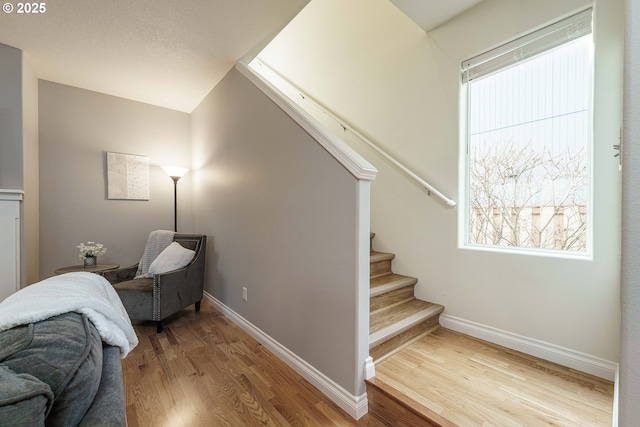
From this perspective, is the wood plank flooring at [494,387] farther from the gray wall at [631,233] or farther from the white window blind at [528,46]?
the white window blind at [528,46]

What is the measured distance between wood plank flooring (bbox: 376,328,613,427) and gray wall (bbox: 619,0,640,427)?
0.77 m

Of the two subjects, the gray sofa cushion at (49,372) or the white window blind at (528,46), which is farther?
the white window blind at (528,46)

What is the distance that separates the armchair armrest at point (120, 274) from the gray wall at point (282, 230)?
2.58 ft

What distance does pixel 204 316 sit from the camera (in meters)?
2.69

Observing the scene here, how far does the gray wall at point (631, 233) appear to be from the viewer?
0.59 meters

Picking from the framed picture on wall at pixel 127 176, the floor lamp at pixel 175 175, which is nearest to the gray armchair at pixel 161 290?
the floor lamp at pixel 175 175

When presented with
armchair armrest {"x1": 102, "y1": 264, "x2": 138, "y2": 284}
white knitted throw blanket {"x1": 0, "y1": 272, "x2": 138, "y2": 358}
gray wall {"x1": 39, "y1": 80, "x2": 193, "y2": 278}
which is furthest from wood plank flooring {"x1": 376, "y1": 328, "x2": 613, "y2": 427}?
gray wall {"x1": 39, "y1": 80, "x2": 193, "y2": 278}

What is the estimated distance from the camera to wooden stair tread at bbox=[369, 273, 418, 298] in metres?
1.92

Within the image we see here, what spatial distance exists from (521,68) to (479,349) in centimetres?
201

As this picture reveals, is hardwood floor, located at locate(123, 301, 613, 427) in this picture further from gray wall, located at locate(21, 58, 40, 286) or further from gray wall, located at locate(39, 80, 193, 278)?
gray wall, located at locate(39, 80, 193, 278)

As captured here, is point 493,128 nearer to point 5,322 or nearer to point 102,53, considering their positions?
point 5,322

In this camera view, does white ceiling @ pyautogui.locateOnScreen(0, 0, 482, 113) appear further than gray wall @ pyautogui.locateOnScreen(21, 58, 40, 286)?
No

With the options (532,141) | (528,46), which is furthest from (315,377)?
(528,46)

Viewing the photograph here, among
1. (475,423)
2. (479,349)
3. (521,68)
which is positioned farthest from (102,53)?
(479,349)
